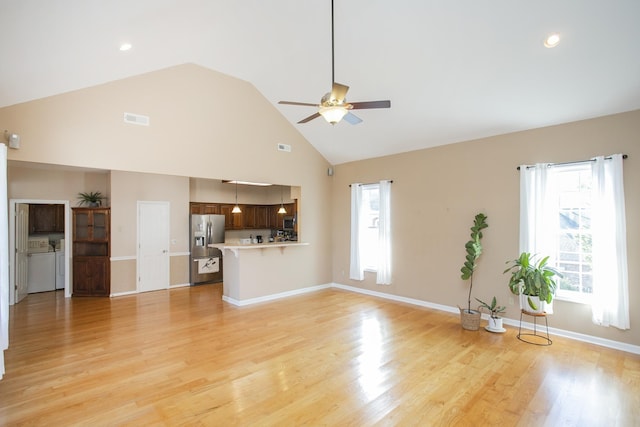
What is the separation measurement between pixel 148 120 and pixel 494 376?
5484 millimetres

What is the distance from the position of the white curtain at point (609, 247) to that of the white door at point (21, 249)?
957cm

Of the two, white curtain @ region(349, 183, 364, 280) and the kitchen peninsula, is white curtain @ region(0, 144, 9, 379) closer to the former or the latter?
the kitchen peninsula

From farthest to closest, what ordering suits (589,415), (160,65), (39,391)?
1. (160,65)
2. (39,391)
3. (589,415)

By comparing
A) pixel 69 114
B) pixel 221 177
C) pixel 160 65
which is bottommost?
pixel 221 177

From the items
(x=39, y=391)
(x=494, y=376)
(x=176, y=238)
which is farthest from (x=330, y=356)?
(x=176, y=238)

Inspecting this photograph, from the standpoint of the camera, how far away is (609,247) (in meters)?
3.78

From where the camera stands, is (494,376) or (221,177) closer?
(494,376)

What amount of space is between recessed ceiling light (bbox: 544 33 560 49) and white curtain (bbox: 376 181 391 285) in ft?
11.0

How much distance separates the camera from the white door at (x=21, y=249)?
6012 mm

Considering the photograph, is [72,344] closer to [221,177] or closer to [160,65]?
[221,177]

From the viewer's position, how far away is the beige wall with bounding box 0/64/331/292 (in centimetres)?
392

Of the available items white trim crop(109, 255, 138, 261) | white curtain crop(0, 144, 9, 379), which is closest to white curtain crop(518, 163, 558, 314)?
white curtain crop(0, 144, 9, 379)

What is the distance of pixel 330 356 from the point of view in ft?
12.0

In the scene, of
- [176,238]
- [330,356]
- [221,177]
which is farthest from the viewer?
[176,238]
